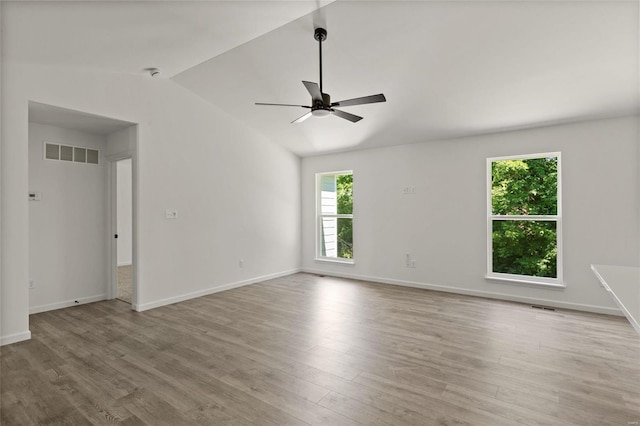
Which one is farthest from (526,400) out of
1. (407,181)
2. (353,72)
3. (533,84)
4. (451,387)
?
(407,181)

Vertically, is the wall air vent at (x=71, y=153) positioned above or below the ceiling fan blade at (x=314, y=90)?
below

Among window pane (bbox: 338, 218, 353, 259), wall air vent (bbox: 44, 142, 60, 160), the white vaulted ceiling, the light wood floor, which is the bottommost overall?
the light wood floor

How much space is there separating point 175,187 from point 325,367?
11.0 ft

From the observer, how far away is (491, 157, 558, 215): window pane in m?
4.33

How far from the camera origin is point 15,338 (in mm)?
3127

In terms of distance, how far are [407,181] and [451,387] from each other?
3668 millimetres

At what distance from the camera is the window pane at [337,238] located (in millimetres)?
6320

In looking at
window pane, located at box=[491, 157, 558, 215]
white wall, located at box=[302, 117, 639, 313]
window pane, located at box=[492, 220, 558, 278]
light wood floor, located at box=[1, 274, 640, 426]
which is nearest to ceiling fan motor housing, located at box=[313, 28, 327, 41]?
white wall, located at box=[302, 117, 639, 313]

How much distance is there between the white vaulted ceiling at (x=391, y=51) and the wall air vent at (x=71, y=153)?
4.55 ft

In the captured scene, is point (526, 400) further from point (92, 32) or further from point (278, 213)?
point (278, 213)

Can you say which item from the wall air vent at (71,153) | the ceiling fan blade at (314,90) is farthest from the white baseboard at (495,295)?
the wall air vent at (71,153)

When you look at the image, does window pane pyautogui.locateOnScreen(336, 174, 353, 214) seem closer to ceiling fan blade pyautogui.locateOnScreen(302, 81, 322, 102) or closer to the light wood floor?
the light wood floor

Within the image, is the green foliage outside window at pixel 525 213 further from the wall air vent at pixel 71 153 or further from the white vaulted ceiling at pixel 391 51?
the wall air vent at pixel 71 153

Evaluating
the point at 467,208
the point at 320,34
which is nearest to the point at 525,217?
the point at 467,208
